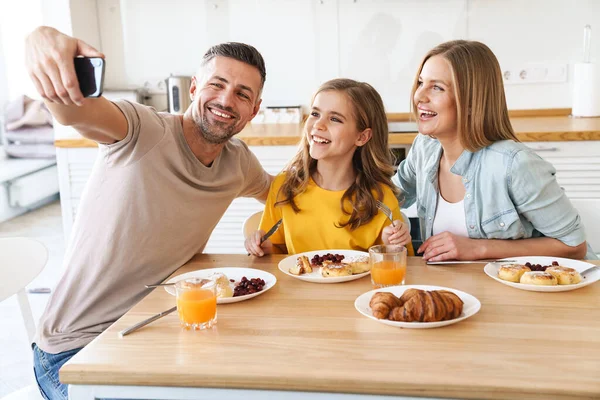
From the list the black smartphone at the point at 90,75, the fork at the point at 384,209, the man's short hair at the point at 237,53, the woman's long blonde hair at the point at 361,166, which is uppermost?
the man's short hair at the point at 237,53

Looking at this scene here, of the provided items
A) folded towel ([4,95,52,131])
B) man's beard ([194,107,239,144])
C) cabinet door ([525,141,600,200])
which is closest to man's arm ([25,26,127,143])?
man's beard ([194,107,239,144])

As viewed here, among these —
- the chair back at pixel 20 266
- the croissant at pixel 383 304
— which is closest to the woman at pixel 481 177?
the croissant at pixel 383 304

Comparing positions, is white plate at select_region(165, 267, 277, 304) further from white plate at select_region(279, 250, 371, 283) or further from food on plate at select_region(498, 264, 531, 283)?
food on plate at select_region(498, 264, 531, 283)

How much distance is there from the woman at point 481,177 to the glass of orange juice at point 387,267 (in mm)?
224

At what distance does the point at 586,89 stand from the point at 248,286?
8.20 feet

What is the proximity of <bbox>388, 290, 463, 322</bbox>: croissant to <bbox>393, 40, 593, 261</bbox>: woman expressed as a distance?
0.39 metres

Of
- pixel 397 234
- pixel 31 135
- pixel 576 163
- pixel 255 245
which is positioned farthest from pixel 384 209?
pixel 31 135

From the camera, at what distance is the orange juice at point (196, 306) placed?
1155mm

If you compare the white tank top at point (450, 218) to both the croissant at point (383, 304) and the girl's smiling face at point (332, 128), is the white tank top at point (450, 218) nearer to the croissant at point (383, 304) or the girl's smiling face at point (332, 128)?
the girl's smiling face at point (332, 128)

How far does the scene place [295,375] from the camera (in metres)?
0.97

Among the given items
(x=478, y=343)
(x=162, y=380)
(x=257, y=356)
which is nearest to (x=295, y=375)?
(x=257, y=356)

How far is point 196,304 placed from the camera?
1.15 metres

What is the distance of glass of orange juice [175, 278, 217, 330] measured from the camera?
1156mm

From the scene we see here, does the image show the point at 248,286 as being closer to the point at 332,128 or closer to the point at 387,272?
the point at 387,272
